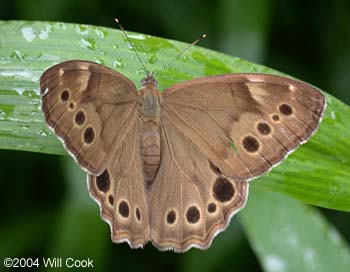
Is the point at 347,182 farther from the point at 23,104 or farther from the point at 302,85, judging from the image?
the point at 23,104

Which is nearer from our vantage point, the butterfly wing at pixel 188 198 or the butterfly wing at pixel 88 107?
the butterfly wing at pixel 88 107

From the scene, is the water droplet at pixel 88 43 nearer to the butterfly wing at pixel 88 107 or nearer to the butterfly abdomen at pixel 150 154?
the butterfly wing at pixel 88 107

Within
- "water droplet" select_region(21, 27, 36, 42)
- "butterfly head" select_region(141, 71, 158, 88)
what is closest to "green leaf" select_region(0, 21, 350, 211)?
"water droplet" select_region(21, 27, 36, 42)

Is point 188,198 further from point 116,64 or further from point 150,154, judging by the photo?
point 116,64

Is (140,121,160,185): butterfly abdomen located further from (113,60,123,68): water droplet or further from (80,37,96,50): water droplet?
(80,37,96,50): water droplet

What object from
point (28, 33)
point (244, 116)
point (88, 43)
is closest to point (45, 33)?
point (28, 33)

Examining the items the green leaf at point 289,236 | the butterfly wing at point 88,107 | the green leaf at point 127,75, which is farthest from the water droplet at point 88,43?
the green leaf at point 289,236

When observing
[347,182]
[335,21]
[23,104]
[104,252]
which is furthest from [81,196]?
[335,21]
